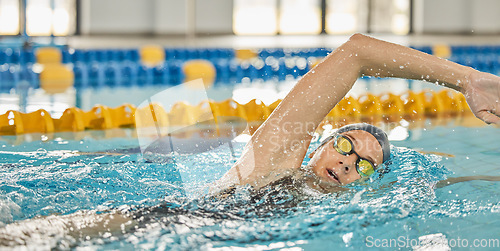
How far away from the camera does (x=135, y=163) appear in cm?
284

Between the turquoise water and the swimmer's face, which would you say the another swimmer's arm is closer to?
the turquoise water

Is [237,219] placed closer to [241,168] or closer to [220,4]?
[241,168]

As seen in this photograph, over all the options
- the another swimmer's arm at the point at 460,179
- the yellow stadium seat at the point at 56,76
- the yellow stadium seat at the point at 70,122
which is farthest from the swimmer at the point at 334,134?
the yellow stadium seat at the point at 56,76

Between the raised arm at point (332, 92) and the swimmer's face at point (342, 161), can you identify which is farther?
the swimmer's face at point (342, 161)

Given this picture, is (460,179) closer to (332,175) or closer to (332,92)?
(332,175)

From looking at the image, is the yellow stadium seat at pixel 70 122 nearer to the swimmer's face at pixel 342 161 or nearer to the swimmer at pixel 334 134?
the swimmer at pixel 334 134

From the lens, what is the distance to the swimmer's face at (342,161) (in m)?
2.11

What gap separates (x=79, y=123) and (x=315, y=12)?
1272 centimetres

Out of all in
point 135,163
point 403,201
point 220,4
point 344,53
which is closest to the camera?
point 344,53

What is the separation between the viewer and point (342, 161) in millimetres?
2100

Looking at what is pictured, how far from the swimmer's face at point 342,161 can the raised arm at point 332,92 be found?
0.45 feet

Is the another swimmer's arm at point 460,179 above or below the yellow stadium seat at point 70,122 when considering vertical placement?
below

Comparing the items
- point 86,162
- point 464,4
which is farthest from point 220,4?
point 86,162

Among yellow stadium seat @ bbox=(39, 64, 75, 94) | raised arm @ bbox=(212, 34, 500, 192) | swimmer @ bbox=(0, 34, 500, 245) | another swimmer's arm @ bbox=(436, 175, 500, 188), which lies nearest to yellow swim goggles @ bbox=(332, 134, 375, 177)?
swimmer @ bbox=(0, 34, 500, 245)
